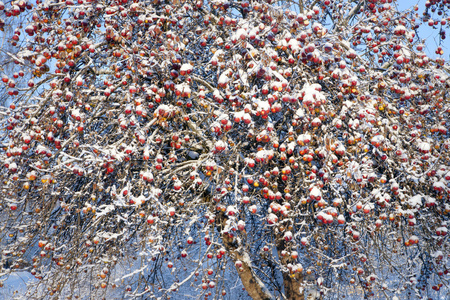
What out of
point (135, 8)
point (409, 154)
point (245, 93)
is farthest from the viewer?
point (409, 154)

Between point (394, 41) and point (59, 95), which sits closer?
point (59, 95)

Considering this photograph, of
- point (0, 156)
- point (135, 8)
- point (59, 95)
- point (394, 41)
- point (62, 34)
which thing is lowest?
point (0, 156)

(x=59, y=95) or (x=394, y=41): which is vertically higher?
(x=394, y=41)

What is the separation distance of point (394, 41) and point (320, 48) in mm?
993

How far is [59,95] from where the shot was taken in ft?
11.4

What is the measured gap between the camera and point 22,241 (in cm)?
434

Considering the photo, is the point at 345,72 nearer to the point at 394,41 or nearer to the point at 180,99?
the point at 394,41

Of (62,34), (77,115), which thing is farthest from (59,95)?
(62,34)

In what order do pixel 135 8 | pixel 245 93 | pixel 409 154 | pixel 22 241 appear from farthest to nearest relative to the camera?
pixel 22 241 → pixel 409 154 → pixel 135 8 → pixel 245 93

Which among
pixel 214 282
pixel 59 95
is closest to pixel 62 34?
pixel 59 95

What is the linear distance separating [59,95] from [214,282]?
277 centimetres

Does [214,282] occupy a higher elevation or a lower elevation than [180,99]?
lower

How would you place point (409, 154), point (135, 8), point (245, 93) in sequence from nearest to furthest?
1. point (245, 93)
2. point (135, 8)
3. point (409, 154)

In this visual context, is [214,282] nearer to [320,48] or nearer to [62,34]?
[320,48]
